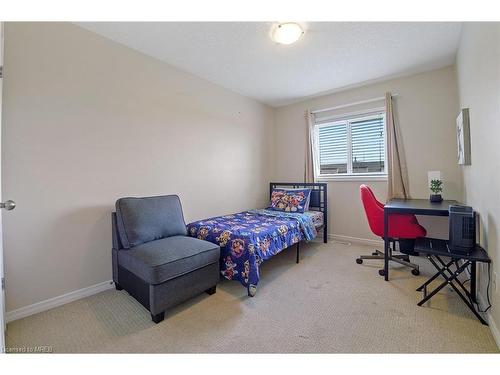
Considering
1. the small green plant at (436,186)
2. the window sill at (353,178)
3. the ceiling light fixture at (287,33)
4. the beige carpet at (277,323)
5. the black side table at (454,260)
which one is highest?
the ceiling light fixture at (287,33)

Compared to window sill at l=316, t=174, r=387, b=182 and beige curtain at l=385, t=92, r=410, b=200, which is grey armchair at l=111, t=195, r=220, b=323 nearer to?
window sill at l=316, t=174, r=387, b=182

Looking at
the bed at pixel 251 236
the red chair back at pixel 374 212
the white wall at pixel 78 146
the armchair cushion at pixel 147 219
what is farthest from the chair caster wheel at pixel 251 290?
the red chair back at pixel 374 212

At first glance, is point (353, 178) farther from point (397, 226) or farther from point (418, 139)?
point (397, 226)

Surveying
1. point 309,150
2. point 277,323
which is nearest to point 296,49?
point 309,150

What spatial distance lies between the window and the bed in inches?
38.5

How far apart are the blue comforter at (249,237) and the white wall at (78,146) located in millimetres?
678

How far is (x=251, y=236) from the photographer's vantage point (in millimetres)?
2205

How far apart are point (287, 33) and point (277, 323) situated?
2.45 meters

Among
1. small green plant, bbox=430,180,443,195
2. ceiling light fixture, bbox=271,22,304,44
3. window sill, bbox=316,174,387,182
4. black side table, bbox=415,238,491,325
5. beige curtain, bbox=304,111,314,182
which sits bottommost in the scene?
black side table, bbox=415,238,491,325

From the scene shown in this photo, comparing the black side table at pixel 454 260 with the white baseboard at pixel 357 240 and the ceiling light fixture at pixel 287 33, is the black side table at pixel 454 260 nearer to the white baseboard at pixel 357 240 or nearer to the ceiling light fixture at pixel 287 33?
the white baseboard at pixel 357 240

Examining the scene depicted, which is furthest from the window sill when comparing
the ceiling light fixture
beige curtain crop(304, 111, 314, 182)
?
the ceiling light fixture

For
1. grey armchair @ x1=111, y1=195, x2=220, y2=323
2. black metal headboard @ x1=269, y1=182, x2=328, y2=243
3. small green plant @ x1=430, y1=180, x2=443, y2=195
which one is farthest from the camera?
black metal headboard @ x1=269, y1=182, x2=328, y2=243

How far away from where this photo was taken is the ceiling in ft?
6.98

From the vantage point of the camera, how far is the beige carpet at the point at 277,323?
4.78 feet
